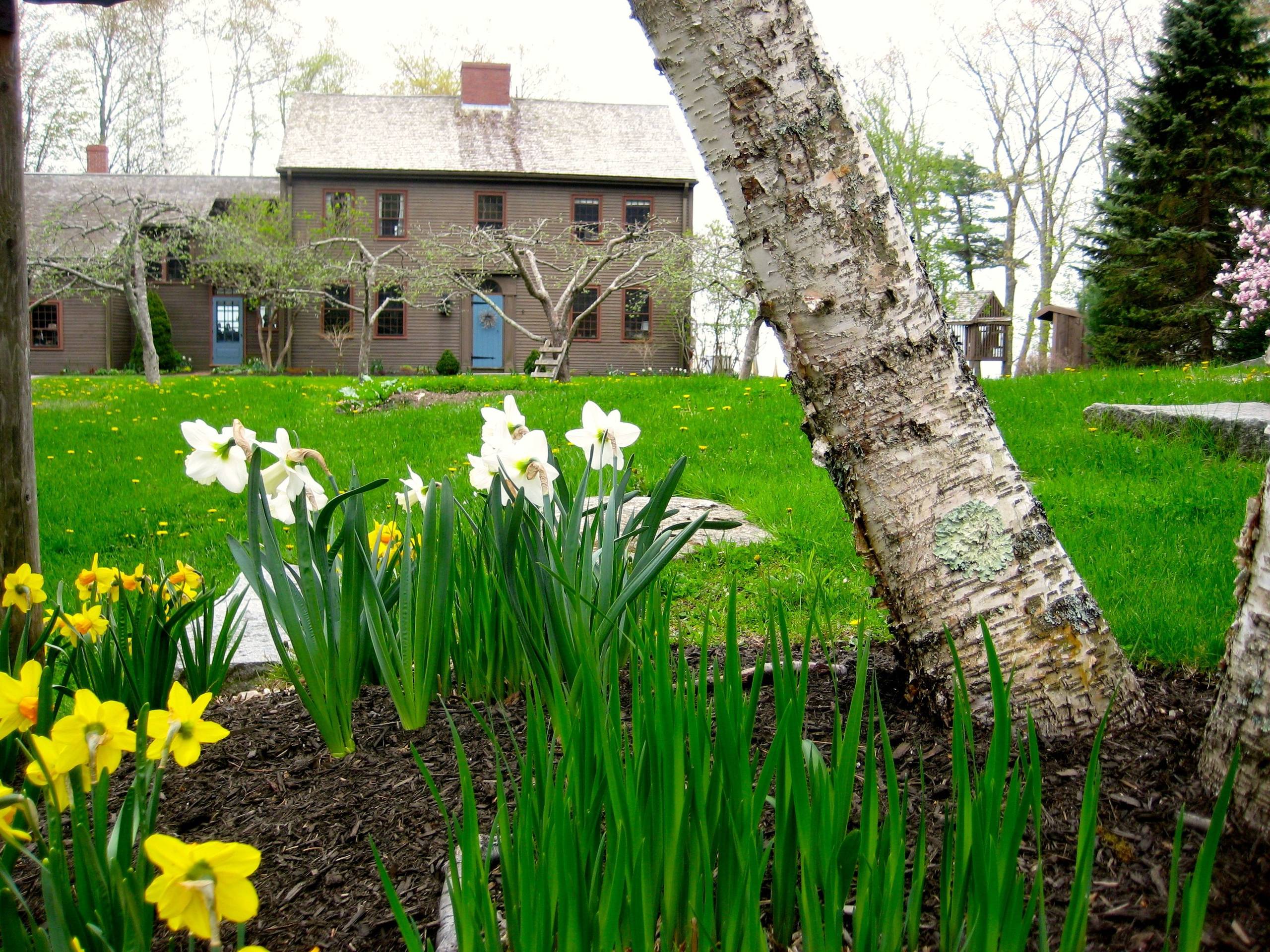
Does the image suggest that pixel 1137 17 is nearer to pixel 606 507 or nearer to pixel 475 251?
pixel 475 251

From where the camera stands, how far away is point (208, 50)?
31031mm

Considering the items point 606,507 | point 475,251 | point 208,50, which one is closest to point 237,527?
point 606,507

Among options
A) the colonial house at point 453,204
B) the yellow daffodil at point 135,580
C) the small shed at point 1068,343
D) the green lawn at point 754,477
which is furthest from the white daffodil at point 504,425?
the colonial house at point 453,204

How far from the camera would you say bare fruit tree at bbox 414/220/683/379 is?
16.0 m

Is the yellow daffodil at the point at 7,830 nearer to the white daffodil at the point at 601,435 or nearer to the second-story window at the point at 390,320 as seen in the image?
the white daffodil at the point at 601,435

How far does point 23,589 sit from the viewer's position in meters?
2.04

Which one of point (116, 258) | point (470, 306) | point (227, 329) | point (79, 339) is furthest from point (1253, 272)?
point (79, 339)

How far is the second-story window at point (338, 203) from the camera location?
23.2 m

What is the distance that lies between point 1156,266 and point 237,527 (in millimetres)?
15968

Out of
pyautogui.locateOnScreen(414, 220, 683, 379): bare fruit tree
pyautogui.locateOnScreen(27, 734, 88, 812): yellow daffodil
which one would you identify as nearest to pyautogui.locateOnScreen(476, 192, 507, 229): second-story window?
pyautogui.locateOnScreen(414, 220, 683, 379): bare fruit tree

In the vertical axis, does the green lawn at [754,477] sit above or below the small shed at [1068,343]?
below

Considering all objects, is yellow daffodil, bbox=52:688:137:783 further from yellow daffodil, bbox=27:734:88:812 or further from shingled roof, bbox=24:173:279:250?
shingled roof, bbox=24:173:279:250

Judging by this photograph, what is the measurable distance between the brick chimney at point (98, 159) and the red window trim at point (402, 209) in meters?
10.8

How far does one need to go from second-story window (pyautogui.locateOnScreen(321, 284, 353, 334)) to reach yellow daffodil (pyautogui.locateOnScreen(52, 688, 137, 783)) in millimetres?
26000
